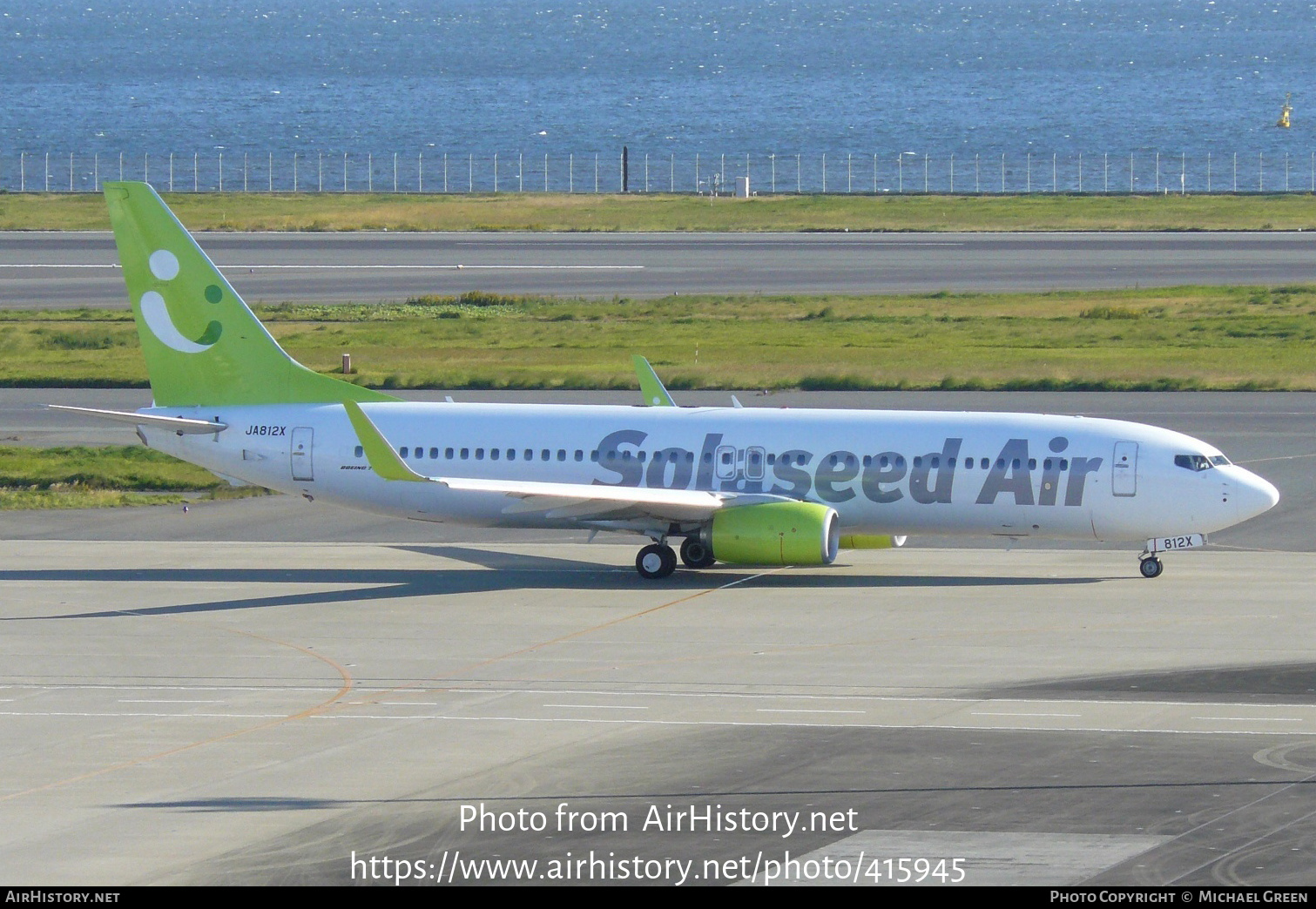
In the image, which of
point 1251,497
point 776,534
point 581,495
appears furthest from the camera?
point 1251,497

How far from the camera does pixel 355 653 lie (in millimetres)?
33188

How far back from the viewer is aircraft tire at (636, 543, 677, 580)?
40438 mm

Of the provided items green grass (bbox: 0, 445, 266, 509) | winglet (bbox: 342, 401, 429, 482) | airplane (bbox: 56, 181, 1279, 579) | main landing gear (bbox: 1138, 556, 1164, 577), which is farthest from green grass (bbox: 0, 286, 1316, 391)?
winglet (bbox: 342, 401, 429, 482)

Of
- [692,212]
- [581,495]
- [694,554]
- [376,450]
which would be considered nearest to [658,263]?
[692,212]

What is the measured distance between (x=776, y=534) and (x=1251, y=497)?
10642 mm

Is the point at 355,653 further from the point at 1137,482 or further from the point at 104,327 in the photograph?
the point at 104,327

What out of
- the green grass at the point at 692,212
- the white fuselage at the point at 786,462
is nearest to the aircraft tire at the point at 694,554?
the white fuselage at the point at 786,462

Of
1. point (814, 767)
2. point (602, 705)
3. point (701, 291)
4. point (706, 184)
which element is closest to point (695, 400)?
point (701, 291)

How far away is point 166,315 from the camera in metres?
44.0

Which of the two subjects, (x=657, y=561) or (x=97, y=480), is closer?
(x=657, y=561)

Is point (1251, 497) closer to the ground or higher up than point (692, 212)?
closer to the ground

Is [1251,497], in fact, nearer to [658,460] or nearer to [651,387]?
[658,460]

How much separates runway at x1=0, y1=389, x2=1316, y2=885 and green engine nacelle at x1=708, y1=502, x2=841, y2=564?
952 millimetres

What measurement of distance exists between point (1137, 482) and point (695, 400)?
27035 mm
